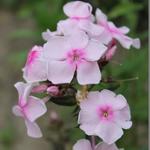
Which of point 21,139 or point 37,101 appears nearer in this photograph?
point 37,101

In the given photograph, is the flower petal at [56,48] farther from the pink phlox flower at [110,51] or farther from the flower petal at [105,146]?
the flower petal at [105,146]

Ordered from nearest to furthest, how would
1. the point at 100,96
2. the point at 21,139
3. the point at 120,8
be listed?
the point at 100,96 → the point at 120,8 → the point at 21,139

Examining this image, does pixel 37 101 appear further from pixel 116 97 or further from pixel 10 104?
pixel 10 104

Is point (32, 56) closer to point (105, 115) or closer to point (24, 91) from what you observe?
point (24, 91)

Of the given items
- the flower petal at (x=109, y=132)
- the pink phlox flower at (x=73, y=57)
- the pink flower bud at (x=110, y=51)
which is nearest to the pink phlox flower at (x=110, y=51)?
the pink flower bud at (x=110, y=51)

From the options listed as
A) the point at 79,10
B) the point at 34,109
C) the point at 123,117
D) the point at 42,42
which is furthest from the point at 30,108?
the point at 42,42

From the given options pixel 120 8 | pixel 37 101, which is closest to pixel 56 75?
pixel 37 101

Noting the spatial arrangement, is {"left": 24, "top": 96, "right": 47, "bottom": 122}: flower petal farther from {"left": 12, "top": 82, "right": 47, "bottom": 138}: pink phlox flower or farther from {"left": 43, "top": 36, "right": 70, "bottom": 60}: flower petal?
{"left": 43, "top": 36, "right": 70, "bottom": 60}: flower petal
